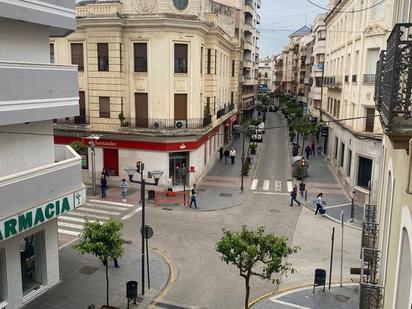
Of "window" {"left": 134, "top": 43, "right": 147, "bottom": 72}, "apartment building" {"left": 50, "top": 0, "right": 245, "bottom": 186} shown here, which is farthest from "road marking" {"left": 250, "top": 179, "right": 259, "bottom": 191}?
"window" {"left": 134, "top": 43, "right": 147, "bottom": 72}

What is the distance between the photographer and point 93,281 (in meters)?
15.4

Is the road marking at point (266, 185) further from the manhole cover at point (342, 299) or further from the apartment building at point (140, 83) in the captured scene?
the manhole cover at point (342, 299)

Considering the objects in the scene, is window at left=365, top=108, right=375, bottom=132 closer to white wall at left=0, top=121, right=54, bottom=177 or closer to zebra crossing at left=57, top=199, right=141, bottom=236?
zebra crossing at left=57, top=199, right=141, bottom=236

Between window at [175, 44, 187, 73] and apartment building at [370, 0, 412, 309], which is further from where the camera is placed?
window at [175, 44, 187, 73]

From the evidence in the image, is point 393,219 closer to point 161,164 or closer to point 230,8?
point 161,164

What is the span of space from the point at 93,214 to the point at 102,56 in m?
11.5

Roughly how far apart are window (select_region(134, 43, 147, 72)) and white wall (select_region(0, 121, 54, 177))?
1461 centimetres

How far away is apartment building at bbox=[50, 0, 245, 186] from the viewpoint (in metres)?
27.4

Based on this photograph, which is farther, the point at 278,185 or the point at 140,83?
the point at 278,185

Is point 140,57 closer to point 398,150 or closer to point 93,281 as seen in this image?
point 93,281

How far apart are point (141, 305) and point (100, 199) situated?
528 inches

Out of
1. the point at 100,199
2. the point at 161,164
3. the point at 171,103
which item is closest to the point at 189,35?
the point at 171,103

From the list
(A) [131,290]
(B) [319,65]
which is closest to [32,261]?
(A) [131,290]

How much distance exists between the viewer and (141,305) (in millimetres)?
13812
